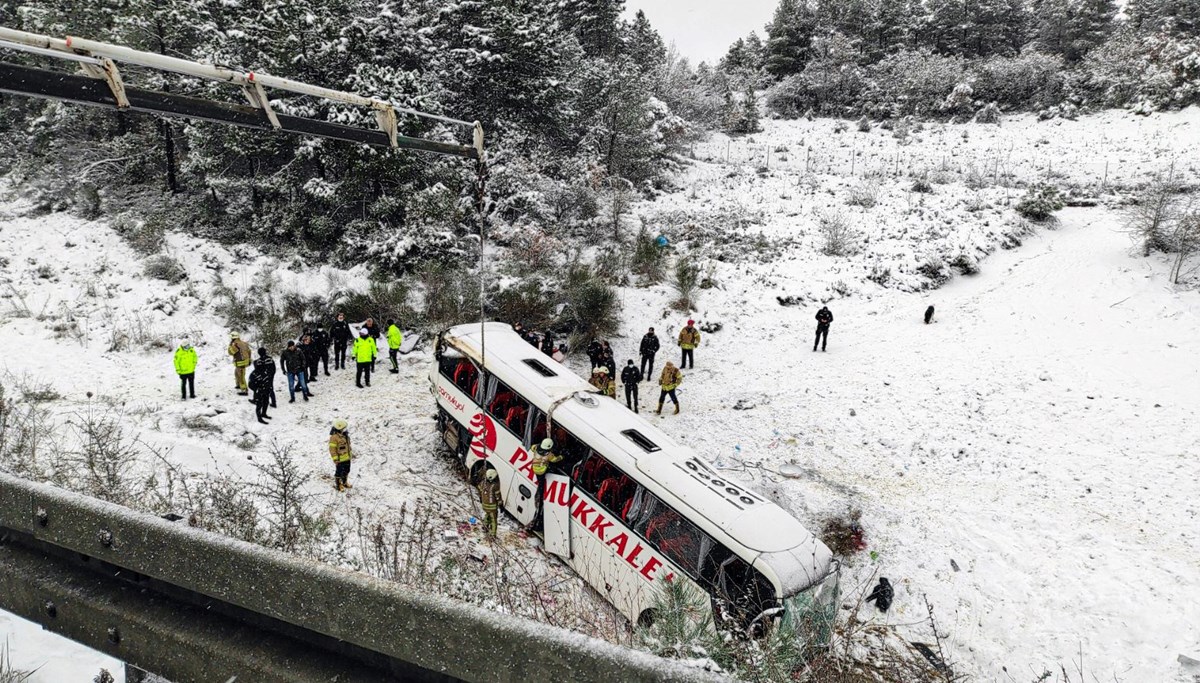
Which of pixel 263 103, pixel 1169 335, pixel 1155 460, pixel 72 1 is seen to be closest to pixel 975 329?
pixel 1169 335

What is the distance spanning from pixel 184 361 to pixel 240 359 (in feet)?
3.53

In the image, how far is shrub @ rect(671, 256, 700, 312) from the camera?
2142 cm

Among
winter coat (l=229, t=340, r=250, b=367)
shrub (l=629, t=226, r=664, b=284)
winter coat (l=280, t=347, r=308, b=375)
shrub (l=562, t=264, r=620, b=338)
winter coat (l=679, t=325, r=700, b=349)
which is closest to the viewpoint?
winter coat (l=280, t=347, r=308, b=375)

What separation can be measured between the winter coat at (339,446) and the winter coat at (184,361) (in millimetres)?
5767

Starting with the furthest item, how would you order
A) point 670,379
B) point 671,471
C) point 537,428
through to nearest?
point 670,379 < point 537,428 < point 671,471

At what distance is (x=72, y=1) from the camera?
82.0ft

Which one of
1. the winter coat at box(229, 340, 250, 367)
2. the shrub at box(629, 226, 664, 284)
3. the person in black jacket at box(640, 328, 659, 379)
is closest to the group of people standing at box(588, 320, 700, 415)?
the person in black jacket at box(640, 328, 659, 379)

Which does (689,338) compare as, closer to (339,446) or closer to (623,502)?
(623,502)

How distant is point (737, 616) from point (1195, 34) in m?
52.3

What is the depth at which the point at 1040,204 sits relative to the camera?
2425cm

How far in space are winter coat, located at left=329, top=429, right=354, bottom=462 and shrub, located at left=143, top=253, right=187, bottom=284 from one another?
46.1 feet

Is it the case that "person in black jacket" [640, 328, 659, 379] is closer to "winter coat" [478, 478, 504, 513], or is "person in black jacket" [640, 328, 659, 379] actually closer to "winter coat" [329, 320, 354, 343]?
"winter coat" [329, 320, 354, 343]

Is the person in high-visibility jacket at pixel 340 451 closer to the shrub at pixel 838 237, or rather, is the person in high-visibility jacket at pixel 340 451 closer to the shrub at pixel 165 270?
the shrub at pixel 165 270

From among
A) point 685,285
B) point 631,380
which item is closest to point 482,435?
point 631,380
